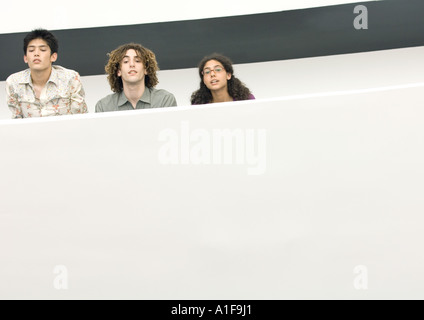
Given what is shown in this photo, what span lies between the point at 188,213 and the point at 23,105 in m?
1.06

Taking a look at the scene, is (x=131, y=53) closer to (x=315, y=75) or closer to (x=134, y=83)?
(x=134, y=83)

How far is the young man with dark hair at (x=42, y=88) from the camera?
303cm

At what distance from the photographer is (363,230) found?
253 cm

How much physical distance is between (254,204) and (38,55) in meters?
1.33

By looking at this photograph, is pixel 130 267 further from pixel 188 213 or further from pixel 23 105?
pixel 23 105

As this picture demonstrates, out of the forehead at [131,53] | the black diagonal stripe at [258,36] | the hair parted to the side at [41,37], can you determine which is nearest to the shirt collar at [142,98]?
the forehead at [131,53]

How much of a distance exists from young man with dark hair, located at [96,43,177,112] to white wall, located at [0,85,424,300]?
49 centimetres

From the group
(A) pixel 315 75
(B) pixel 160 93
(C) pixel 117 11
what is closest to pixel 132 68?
(B) pixel 160 93

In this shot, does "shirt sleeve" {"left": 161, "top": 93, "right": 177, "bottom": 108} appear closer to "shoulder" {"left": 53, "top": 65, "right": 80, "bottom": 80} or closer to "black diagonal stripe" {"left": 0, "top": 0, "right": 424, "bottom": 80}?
"shoulder" {"left": 53, "top": 65, "right": 80, "bottom": 80}

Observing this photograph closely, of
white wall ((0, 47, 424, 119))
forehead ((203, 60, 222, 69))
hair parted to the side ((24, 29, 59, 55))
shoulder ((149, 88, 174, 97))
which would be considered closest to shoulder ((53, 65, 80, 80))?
hair parted to the side ((24, 29, 59, 55))

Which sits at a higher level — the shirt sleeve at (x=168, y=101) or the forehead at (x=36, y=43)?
the forehead at (x=36, y=43)

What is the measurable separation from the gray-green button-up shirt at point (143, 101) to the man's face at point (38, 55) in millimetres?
324

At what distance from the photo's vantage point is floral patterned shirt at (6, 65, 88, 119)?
303cm

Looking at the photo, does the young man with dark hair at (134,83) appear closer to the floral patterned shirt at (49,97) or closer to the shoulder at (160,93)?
the shoulder at (160,93)
